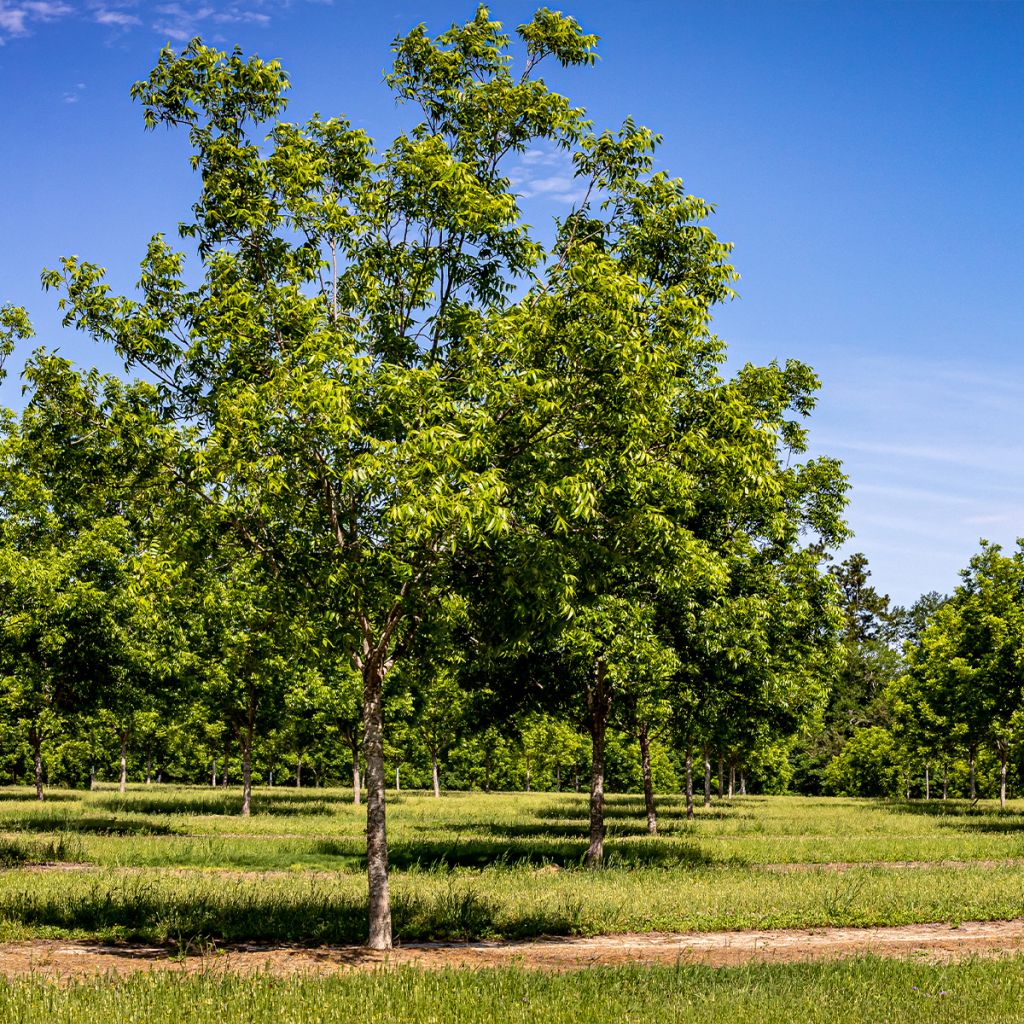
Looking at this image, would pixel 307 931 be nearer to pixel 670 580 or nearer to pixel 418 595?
pixel 418 595

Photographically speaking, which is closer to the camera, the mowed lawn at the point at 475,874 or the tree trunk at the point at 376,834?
the tree trunk at the point at 376,834


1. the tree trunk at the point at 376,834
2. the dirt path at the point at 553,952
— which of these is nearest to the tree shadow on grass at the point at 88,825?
the dirt path at the point at 553,952

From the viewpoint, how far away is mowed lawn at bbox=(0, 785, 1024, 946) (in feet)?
48.2

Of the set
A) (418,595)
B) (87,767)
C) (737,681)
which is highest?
(418,595)

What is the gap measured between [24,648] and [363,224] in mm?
17206

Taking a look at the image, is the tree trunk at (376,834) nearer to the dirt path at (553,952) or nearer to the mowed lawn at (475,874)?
the dirt path at (553,952)

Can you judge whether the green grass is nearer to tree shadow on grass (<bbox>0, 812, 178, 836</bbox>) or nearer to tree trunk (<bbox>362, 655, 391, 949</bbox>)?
tree trunk (<bbox>362, 655, 391, 949</bbox>)

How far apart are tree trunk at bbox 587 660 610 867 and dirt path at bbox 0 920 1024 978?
894cm

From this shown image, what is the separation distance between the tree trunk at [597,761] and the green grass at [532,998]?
42.8ft

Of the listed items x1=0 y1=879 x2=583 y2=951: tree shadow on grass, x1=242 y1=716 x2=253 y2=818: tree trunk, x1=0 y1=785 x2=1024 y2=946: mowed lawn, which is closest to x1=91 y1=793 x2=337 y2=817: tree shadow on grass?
x1=0 y1=785 x2=1024 y2=946: mowed lawn

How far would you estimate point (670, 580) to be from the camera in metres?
14.9

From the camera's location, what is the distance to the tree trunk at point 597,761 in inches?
934

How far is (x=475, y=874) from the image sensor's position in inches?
832

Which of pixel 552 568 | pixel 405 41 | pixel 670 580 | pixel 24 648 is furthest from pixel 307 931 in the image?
pixel 24 648
